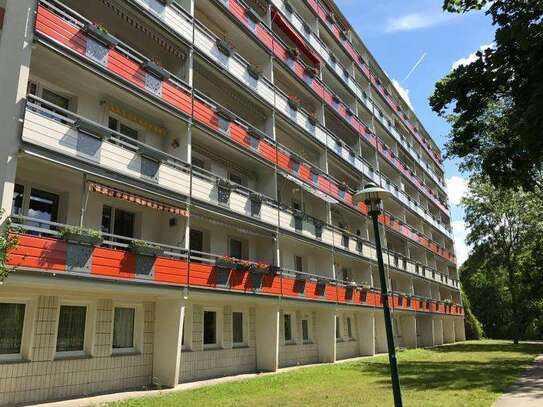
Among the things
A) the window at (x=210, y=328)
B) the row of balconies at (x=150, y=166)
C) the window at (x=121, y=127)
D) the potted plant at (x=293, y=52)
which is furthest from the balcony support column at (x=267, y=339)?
the potted plant at (x=293, y=52)

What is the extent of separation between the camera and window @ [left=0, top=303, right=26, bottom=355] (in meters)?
12.3

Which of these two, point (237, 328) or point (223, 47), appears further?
point (237, 328)

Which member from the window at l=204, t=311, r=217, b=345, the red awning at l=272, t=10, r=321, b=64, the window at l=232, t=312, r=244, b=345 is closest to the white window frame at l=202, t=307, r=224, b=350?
the window at l=204, t=311, r=217, b=345

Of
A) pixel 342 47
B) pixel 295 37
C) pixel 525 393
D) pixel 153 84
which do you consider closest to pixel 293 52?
pixel 295 37

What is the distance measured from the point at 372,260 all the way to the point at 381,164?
1178 centimetres

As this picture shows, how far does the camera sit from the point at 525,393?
13859 millimetres

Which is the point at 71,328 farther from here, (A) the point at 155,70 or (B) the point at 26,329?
(A) the point at 155,70

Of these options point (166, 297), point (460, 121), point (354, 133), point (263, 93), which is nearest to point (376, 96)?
point (354, 133)

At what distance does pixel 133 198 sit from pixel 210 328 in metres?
7.27

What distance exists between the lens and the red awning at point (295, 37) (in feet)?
87.9

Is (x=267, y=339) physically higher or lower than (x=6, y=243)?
lower

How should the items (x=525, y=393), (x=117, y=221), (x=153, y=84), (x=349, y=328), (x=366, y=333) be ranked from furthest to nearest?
(x=349, y=328), (x=366, y=333), (x=153, y=84), (x=117, y=221), (x=525, y=393)

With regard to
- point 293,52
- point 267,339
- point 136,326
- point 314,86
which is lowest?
point 267,339

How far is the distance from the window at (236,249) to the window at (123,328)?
20.5 ft
